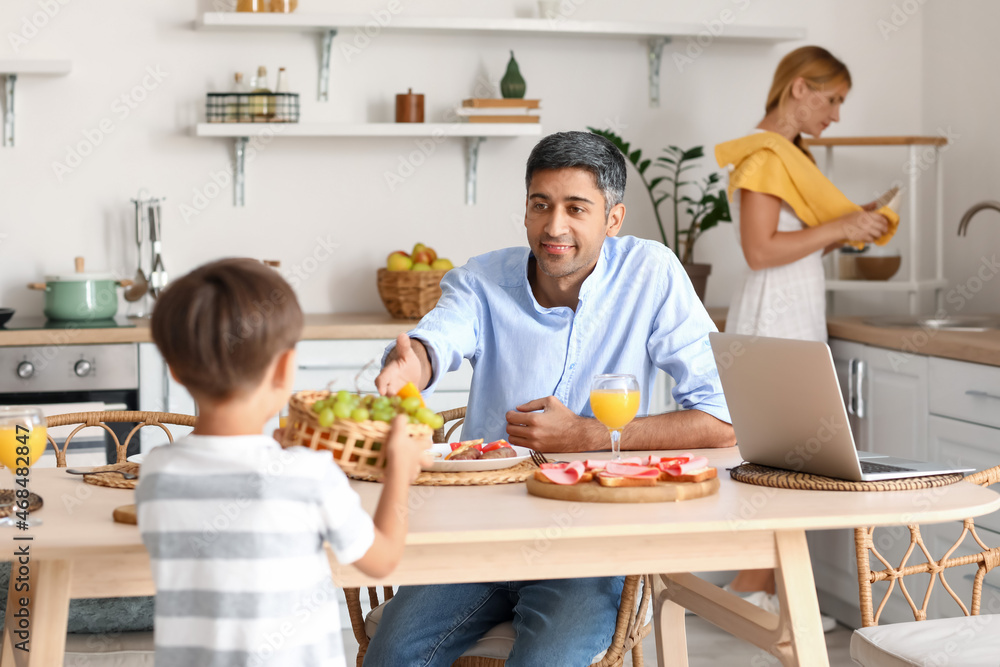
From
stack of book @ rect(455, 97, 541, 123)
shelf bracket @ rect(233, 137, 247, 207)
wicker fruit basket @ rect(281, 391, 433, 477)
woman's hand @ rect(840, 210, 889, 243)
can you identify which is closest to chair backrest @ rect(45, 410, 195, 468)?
wicker fruit basket @ rect(281, 391, 433, 477)

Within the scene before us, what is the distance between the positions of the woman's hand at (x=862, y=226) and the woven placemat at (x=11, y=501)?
226cm

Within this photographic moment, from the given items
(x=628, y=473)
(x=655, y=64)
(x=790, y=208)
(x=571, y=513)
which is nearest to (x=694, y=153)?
(x=655, y=64)

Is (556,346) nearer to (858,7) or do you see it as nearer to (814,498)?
(814,498)

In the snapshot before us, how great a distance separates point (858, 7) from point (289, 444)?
10.5 ft

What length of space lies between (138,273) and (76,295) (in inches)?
10.9

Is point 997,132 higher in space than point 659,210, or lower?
higher

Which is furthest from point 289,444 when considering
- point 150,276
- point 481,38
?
point 481,38

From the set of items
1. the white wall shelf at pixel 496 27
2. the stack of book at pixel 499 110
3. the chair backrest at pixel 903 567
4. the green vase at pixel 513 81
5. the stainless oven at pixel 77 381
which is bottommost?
the chair backrest at pixel 903 567

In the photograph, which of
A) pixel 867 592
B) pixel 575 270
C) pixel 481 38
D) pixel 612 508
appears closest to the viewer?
pixel 612 508

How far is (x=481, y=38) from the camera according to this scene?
359 cm

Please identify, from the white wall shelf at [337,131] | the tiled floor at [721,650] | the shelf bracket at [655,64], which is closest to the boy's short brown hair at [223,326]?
the tiled floor at [721,650]

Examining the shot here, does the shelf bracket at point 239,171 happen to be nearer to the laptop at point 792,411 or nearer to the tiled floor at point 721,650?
the tiled floor at point 721,650

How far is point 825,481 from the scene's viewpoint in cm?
139

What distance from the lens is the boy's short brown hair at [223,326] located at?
1.01 meters
